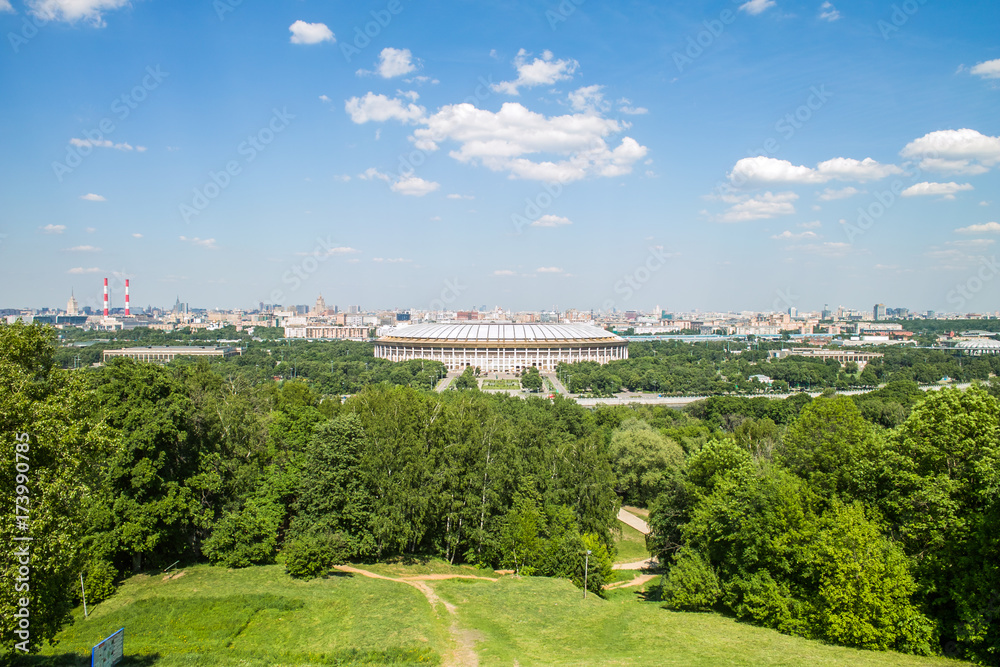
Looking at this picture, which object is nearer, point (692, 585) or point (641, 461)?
point (692, 585)

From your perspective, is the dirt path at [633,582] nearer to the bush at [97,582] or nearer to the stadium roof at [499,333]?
the bush at [97,582]

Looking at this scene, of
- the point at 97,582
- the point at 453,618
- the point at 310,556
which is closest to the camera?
the point at 97,582

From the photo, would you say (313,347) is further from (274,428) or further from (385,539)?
(385,539)

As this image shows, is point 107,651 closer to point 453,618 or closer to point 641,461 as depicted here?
point 453,618

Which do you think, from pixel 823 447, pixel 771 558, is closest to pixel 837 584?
pixel 771 558

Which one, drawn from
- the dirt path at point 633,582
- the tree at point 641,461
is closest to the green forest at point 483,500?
the dirt path at point 633,582

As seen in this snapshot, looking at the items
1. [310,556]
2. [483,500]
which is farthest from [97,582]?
[483,500]
